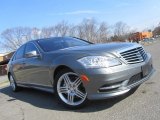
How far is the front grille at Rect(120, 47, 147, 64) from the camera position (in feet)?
17.9

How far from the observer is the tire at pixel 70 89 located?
5660 mm

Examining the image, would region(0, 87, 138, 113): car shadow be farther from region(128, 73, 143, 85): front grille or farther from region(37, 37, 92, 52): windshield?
region(37, 37, 92, 52): windshield

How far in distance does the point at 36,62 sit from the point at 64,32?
71.7 m

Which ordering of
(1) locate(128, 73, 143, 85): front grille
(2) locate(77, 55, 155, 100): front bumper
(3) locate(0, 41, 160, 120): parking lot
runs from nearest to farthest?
1. (3) locate(0, 41, 160, 120): parking lot
2. (2) locate(77, 55, 155, 100): front bumper
3. (1) locate(128, 73, 143, 85): front grille

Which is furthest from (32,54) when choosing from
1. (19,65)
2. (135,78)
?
(135,78)

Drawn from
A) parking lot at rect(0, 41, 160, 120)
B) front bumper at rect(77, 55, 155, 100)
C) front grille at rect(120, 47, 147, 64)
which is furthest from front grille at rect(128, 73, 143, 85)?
parking lot at rect(0, 41, 160, 120)

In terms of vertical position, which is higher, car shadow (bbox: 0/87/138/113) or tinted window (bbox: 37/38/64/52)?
tinted window (bbox: 37/38/64/52)

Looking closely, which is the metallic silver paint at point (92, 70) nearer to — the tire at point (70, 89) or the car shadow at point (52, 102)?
the tire at point (70, 89)

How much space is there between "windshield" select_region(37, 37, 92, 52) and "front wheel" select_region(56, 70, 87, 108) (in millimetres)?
1013

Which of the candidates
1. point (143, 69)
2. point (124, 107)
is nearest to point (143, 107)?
point (124, 107)

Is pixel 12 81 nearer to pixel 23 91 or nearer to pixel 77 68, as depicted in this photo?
pixel 23 91

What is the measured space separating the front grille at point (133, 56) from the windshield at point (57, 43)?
5.81 feet

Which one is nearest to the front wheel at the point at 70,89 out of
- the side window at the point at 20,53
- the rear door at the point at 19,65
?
the rear door at the point at 19,65

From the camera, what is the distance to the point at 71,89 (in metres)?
5.86
